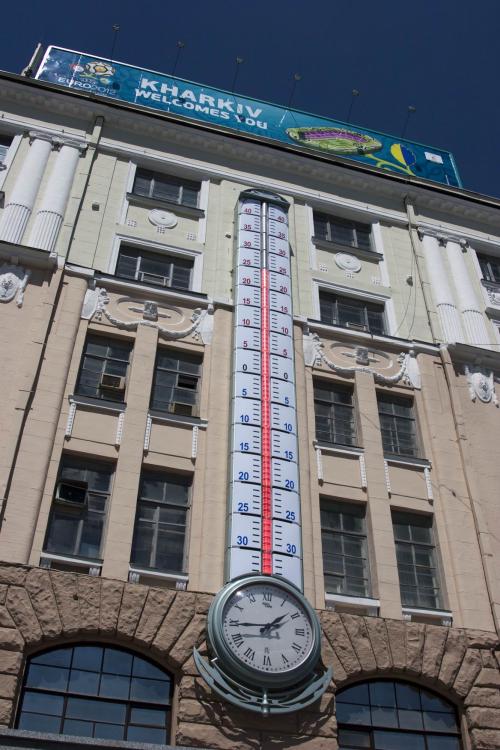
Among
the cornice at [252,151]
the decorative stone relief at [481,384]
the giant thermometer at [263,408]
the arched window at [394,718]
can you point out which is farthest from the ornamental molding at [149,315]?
the arched window at [394,718]

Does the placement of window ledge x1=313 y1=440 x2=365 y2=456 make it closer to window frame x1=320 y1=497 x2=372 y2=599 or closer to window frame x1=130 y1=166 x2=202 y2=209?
window frame x1=320 y1=497 x2=372 y2=599

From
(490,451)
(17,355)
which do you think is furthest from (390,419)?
(17,355)

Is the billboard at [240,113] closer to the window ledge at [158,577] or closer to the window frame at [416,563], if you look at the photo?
the window frame at [416,563]

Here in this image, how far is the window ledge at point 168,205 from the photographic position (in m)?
22.2

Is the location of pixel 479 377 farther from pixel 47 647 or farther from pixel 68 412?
pixel 47 647

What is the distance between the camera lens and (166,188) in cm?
2338

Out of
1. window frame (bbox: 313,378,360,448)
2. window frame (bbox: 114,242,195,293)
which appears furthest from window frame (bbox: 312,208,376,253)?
window frame (bbox: 313,378,360,448)

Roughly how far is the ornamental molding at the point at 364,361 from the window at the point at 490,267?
551 cm

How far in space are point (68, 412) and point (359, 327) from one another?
8508 mm

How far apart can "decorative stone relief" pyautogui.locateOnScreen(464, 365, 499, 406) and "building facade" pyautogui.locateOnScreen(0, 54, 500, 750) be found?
84 millimetres

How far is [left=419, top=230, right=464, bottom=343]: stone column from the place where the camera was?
21.3 meters

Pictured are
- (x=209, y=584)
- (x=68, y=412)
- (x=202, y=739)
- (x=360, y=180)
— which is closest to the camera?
(x=202, y=739)

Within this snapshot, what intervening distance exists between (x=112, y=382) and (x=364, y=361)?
6.56 m

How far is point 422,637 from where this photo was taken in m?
14.5
